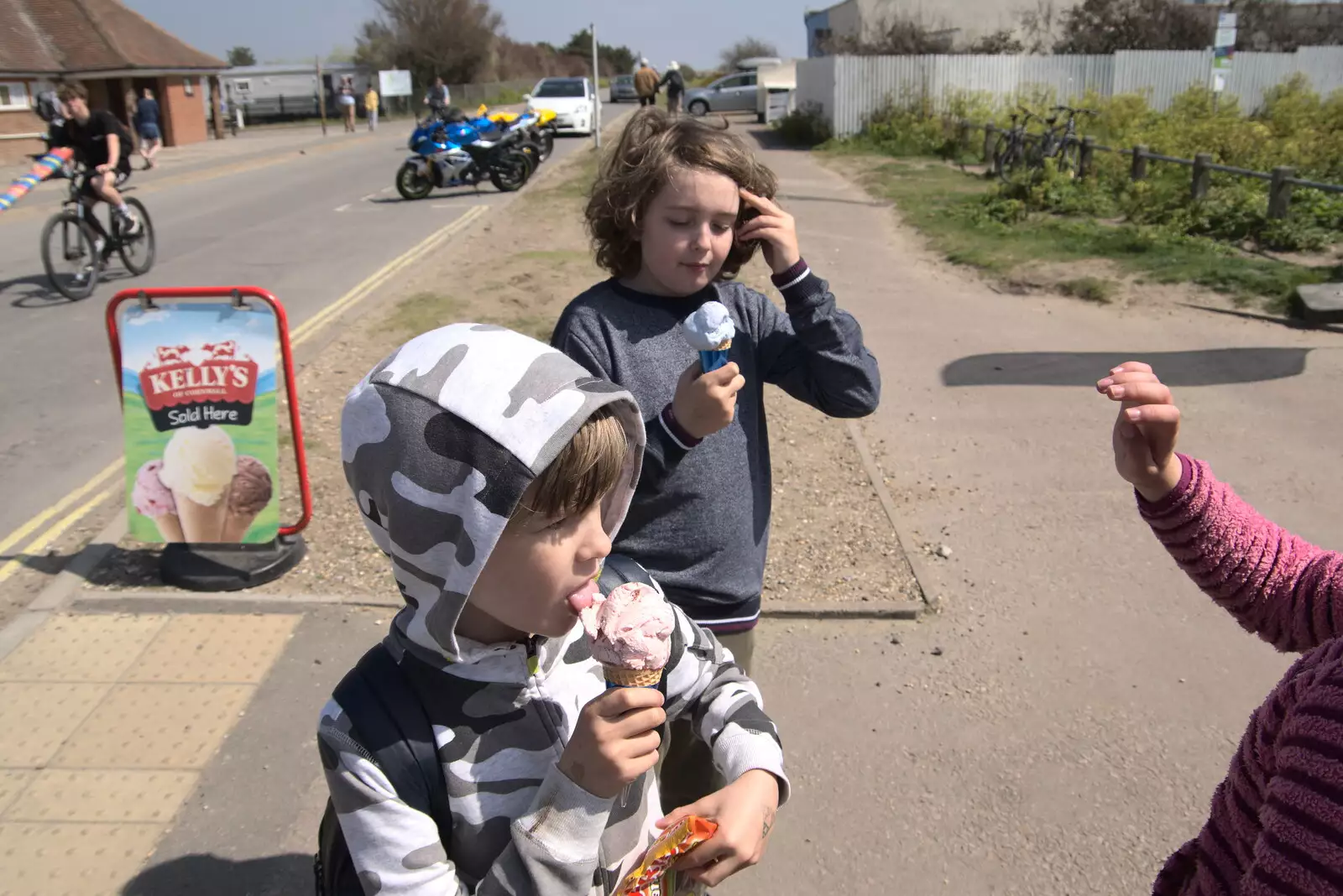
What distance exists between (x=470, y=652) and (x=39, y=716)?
2.85 meters

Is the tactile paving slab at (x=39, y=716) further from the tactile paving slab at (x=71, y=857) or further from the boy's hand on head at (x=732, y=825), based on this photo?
the boy's hand on head at (x=732, y=825)

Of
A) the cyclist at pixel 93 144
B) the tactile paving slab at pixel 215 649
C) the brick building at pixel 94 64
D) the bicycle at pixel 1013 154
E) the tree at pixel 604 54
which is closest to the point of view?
the tactile paving slab at pixel 215 649

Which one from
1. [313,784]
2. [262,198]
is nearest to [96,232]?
[262,198]

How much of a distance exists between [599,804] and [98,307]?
10.1m

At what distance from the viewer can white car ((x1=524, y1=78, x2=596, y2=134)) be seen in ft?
99.6

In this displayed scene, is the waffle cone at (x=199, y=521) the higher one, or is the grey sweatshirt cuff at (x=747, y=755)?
the grey sweatshirt cuff at (x=747, y=755)

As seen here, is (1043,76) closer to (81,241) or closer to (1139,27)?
(1139,27)

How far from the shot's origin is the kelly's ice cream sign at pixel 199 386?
4.44m

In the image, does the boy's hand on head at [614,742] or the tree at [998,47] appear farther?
the tree at [998,47]

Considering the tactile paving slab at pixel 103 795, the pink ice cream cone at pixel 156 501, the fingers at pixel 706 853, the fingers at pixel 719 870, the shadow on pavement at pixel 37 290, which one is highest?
the fingers at pixel 706 853

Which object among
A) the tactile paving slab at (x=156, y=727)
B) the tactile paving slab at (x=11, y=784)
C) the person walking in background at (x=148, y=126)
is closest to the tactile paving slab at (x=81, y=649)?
the tactile paving slab at (x=156, y=727)

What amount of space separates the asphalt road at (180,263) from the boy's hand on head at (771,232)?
4.63 meters

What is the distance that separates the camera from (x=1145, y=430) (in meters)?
1.72

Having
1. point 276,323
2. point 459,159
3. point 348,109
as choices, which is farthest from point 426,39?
point 276,323
